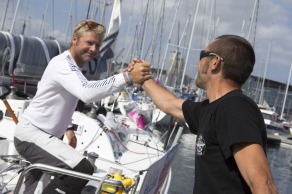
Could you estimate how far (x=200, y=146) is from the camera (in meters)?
2.38

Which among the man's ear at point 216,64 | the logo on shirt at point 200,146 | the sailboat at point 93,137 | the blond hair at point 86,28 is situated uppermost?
the blond hair at point 86,28

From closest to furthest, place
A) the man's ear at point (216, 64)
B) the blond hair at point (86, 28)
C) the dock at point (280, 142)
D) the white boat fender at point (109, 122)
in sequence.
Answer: the man's ear at point (216, 64)
the blond hair at point (86, 28)
the white boat fender at point (109, 122)
the dock at point (280, 142)

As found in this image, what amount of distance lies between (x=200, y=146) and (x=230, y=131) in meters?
0.31

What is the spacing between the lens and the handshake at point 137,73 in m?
3.53

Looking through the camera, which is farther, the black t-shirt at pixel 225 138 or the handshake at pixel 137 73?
the handshake at pixel 137 73

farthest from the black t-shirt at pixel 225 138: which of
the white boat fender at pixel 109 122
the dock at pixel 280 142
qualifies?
the dock at pixel 280 142

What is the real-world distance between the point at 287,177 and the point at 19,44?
1850cm

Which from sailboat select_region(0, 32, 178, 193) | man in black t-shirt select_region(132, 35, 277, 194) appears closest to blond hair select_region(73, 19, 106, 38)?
man in black t-shirt select_region(132, 35, 277, 194)

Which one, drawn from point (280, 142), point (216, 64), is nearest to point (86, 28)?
point (216, 64)

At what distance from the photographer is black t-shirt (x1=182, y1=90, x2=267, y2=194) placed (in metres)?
2.11

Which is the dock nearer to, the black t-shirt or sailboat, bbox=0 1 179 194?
sailboat, bbox=0 1 179 194

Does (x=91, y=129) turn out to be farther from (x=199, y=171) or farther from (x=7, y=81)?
(x=199, y=171)

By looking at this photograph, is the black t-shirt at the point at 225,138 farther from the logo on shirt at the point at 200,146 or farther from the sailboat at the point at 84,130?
the sailboat at the point at 84,130

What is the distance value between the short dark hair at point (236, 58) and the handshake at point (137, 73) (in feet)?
4.00
